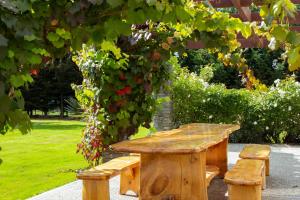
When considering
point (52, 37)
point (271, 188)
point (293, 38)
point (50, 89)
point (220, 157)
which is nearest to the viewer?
point (293, 38)

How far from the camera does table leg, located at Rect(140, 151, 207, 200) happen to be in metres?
3.46

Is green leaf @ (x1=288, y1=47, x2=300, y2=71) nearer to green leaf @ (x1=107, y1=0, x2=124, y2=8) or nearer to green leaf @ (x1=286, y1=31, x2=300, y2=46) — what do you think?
green leaf @ (x1=286, y1=31, x2=300, y2=46)

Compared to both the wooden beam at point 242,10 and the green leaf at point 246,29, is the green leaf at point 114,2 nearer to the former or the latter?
the green leaf at point 246,29

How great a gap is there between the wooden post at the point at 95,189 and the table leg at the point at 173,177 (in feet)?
1.14

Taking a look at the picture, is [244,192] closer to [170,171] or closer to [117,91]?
[170,171]

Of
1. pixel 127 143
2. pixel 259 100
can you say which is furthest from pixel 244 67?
pixel 259 100

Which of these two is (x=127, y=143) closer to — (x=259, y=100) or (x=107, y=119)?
(x=107, y=119)

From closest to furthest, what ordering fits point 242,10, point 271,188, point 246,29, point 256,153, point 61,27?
point 61,27
point 246,29
point 256,153
point 271,188
point 242,10

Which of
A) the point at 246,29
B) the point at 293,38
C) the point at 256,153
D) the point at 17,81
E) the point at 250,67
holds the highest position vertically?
the point at 250,67

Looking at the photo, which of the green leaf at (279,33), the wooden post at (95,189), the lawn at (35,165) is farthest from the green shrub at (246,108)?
the green leaf at (279,33)

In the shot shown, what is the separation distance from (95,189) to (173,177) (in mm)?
667

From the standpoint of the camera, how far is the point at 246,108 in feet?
33.5

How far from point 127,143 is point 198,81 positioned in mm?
7056

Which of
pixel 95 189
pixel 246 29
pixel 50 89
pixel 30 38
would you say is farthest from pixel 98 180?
pixel 50 89
